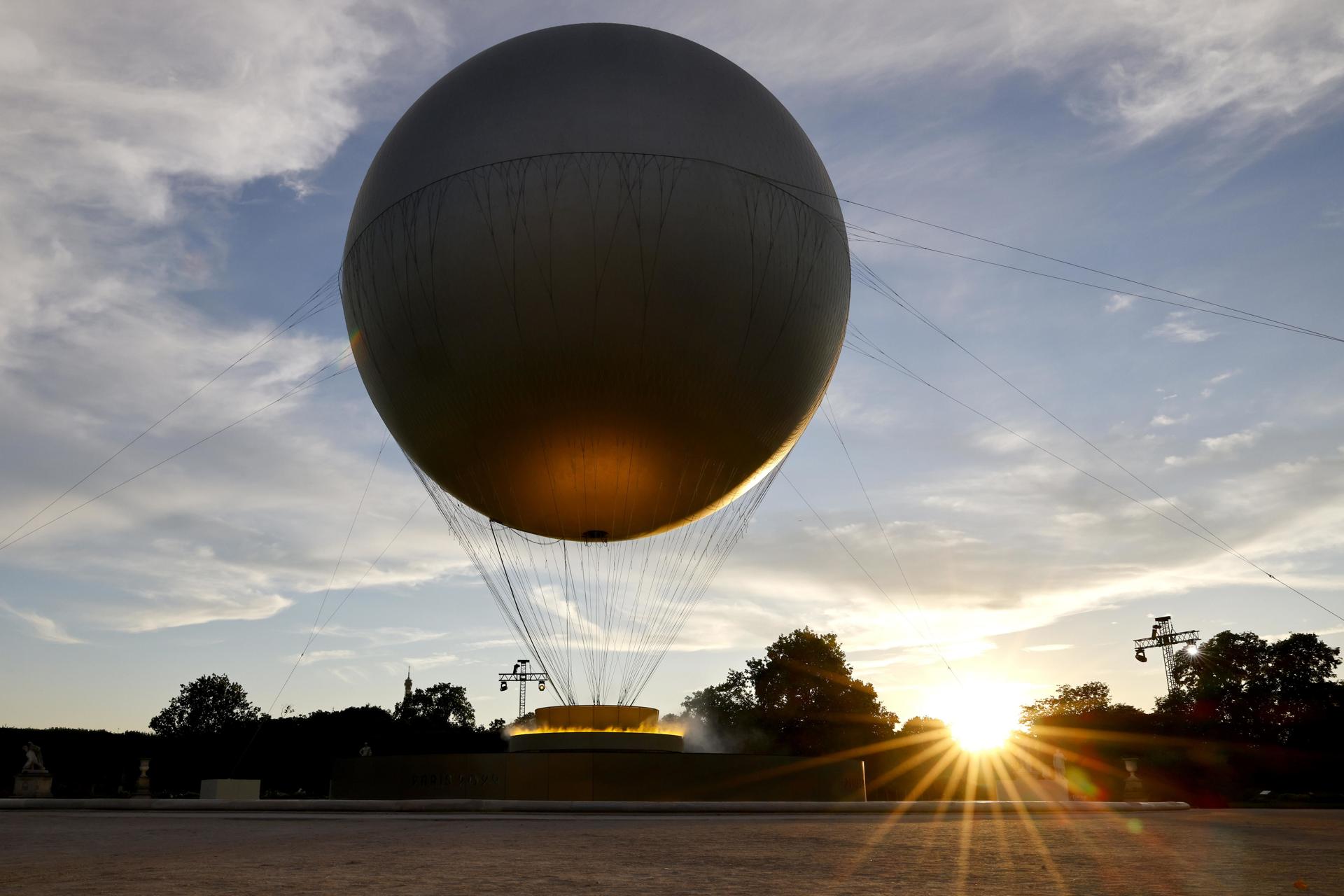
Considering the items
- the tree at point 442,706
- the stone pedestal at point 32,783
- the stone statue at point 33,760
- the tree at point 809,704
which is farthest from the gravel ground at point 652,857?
the tree at point 442,706

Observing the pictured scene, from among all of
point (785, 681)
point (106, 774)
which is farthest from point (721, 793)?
point (785, 681)

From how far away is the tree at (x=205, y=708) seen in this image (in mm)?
95812

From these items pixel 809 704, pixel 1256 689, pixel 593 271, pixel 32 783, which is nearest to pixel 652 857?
pixel 593 271

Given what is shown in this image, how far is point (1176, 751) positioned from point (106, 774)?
175 feet

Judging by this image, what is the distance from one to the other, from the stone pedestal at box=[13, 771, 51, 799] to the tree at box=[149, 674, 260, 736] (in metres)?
70.7

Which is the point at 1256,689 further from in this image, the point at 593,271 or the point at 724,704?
the point at 593,271

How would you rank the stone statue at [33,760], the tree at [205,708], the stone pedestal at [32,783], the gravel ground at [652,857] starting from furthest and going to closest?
the tree at [205,708]
the stone pedestal at [32,783]
the stone statue at [33,760]
the gravel ground at [652,857]

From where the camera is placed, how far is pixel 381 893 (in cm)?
511

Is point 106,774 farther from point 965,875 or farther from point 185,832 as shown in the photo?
point 965,875

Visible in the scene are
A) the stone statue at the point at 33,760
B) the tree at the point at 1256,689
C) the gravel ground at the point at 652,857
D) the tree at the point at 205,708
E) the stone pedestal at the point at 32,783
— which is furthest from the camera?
the tree at the point at 205,708

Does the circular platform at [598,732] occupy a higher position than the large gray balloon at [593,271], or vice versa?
the large gray balloon at [593,271]

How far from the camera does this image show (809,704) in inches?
2685

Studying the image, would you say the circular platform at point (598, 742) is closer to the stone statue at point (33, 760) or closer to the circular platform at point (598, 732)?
the circular platform at point (598, 732)

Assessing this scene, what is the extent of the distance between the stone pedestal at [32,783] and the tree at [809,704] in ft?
155
